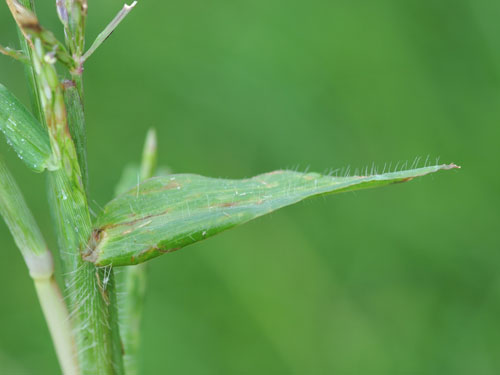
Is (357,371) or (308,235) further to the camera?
(308,235)

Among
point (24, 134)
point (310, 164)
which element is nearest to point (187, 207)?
point (24, 134)

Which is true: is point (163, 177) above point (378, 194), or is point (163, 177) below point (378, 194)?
below

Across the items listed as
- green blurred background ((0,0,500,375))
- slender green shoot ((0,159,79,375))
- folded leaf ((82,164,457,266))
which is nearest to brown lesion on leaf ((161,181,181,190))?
folded leaf ((82,164,457,266))

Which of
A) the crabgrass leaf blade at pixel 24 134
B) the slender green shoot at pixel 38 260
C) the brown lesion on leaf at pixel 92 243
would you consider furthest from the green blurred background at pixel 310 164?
the crabgrass leaf blade at pixel 24 134

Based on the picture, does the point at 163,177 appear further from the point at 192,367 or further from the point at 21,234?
the point at 192,367

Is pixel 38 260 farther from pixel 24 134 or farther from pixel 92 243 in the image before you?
pixel 24 134

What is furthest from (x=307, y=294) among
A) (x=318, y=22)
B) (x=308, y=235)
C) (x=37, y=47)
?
(x=37, y=47)
